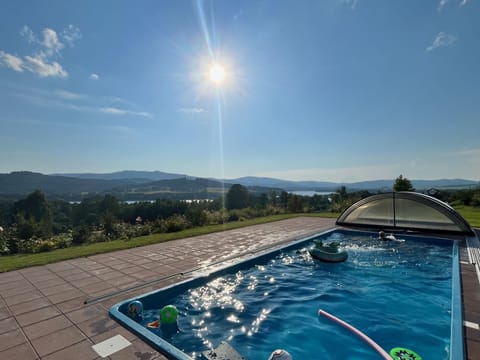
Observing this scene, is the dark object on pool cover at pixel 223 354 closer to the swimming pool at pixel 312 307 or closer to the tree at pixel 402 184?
the swimming pool at pixel 312 307

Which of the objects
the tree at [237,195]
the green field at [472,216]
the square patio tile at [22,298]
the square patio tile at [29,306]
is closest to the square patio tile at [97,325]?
the square patio tile at [29,306]

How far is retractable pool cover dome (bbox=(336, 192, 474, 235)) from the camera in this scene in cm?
685

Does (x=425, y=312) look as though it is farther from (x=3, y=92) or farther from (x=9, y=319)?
(x=3, y=92)

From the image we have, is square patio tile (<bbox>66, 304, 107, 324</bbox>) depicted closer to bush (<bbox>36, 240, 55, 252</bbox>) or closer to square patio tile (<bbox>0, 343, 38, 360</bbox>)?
square patio tile (<bbox>0, 343, 38, 360</bbox>)

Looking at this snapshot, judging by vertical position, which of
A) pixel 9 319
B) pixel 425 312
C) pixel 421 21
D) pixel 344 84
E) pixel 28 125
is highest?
pixel 421 21

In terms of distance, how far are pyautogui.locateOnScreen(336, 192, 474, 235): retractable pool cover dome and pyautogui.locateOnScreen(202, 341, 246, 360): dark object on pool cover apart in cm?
725

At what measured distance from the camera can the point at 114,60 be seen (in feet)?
25.9

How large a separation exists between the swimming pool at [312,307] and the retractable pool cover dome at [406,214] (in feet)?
5.82

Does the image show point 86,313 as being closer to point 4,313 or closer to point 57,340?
point 57,340

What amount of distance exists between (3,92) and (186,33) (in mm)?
6568

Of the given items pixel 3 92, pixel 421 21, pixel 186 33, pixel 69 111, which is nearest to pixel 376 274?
pixel 421 21

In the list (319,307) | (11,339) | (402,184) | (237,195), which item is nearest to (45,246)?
(11,339)

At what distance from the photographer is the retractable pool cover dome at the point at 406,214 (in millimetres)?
6848

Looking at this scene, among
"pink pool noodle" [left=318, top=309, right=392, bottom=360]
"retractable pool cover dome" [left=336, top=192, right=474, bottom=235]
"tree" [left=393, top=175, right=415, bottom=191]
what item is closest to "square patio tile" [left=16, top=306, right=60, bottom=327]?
"pink pool noodle" [left=318, top=309, right=392, bottom=360]
